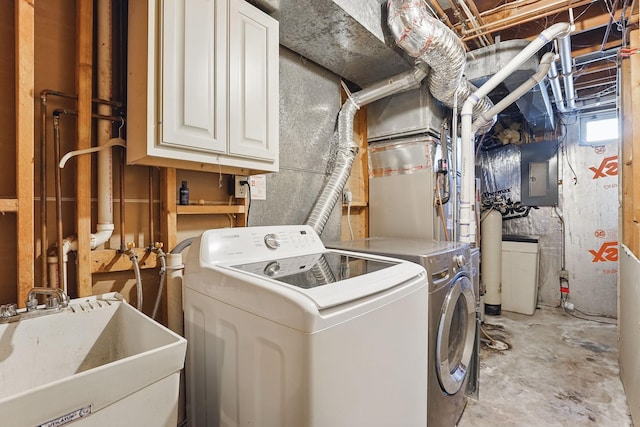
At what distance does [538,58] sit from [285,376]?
3052 millimetres

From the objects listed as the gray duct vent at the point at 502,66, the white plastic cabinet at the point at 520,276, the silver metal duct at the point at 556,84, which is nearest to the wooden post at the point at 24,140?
the gray duct vent at the point at 502,66

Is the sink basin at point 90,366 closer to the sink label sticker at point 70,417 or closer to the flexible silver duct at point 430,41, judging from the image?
the sink label sticker at point 70,417

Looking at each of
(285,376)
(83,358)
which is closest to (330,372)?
(285,376)

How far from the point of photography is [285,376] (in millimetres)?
876

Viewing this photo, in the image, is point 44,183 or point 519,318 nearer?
point 44,183

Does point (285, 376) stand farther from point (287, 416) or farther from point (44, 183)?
point (44, 183)

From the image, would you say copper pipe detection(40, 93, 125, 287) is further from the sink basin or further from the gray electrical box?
the gray electrical box

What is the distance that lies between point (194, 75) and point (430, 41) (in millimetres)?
1430

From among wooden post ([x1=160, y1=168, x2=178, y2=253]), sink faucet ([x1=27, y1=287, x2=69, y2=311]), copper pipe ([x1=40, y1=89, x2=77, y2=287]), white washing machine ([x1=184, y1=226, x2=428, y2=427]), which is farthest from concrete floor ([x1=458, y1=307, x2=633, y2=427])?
copper pipe ([x1=40, y1=89, x2=77, y2=287])

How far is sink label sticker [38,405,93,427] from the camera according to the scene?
62 cm

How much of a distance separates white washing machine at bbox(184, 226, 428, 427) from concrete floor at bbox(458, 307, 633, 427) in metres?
1.17

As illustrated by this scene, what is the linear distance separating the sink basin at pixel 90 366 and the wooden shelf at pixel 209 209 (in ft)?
1.56

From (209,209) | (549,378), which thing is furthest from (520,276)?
(209,209)

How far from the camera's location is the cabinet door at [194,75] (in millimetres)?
1180
